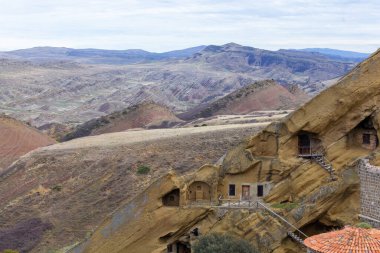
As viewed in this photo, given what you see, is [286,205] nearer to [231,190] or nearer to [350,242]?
[231,190]

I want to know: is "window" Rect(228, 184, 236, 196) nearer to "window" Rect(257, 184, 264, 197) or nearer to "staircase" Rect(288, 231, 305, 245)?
"window" Rect(257, 184, 264, 197)

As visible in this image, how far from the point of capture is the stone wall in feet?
103

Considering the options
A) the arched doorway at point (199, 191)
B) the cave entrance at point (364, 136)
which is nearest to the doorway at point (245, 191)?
the arched doorway at point (199, 191)

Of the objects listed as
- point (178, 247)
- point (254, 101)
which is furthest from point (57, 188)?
point (254, 101)

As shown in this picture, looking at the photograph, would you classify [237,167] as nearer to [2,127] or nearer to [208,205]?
[208,205]

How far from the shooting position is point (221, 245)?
33531mm

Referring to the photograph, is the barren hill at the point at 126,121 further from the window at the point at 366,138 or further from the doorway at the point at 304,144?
the window at the point at 366,138

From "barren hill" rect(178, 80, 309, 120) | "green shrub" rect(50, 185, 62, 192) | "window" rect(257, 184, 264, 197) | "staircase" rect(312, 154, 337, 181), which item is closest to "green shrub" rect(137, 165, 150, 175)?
"green shrub" rect(50, 185, 62, 192)

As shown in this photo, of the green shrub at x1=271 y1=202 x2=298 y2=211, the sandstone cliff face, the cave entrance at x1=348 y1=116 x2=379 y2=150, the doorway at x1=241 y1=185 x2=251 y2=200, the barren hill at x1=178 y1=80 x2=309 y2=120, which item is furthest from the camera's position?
the barren hill at x1=178 y1=80 x2=309 y2=120

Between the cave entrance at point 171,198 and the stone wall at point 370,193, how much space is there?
11257mm

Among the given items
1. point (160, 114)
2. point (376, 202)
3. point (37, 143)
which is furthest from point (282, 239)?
point (160, 114)

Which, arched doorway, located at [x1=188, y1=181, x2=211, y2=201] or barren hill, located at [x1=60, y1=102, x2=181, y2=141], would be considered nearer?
arched doorway, located at [x1=188, y1=181, x2=211, y2=201]

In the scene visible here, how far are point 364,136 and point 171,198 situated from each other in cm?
1217

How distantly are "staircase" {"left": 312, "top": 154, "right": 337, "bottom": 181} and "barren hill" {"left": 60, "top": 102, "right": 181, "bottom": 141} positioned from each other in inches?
2879
